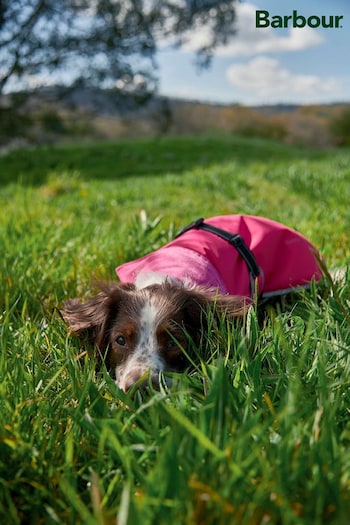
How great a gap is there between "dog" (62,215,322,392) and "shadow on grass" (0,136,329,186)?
9.09 metres

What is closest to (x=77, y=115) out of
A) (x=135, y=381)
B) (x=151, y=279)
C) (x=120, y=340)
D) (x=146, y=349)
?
(x=151, y=279)

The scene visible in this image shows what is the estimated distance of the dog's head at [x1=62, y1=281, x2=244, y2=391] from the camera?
2533 millimetres

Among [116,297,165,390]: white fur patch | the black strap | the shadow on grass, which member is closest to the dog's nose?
[116,297,165,390]: white fur patch

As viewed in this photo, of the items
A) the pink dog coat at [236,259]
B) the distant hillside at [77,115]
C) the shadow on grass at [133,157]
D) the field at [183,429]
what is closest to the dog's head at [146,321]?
the field at [183,429]

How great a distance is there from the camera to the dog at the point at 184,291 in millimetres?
2557

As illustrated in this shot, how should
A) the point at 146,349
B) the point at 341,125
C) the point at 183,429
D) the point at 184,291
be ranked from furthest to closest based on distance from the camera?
the point at 341,125 < the point at 184,291 < the point at 146,349 < the point at 183,429

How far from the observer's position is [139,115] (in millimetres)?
20359

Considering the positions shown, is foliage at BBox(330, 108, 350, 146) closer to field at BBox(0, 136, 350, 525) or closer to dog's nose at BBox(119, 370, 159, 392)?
field at BBox(0, 136, 350, 525)

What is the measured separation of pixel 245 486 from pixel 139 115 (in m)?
20.0

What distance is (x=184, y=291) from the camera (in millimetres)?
2801

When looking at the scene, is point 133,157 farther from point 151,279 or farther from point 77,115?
point 151,279

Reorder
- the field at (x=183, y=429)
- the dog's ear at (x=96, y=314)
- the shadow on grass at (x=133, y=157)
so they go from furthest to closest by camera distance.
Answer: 1. the shadow on grass at (x=133, y=157)
2. the dog's ear at (x=96, y=314)
3. the field at (x=183, y=429)

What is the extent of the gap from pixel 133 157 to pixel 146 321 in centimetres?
1412

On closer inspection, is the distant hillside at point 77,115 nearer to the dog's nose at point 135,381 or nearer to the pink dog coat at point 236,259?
the pink dog coat at point 236,259
